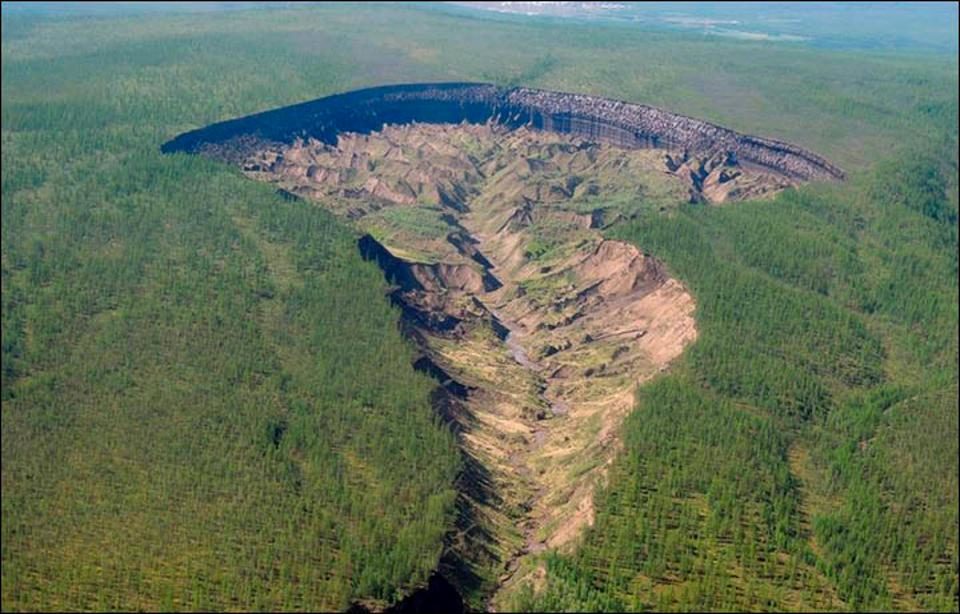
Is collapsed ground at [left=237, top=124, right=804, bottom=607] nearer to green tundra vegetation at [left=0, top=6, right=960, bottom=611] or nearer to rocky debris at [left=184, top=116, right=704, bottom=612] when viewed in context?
rocky debris at [left=184, top=116, right=704, bottom=612]

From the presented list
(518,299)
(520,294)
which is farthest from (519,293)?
(518,299)

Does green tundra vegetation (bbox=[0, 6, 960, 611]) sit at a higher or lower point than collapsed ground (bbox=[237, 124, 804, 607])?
higher

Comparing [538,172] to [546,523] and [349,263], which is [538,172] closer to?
[349,263]

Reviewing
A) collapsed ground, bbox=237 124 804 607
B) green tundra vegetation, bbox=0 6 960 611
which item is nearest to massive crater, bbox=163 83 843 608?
collapsed ground, bbox=237 124 804 607

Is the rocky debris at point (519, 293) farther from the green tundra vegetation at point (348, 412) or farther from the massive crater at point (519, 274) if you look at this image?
the green tundra vegetation at point (348, 412)

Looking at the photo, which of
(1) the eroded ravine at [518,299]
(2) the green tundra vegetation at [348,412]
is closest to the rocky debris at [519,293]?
(1) the eroded ravine at [518,299]

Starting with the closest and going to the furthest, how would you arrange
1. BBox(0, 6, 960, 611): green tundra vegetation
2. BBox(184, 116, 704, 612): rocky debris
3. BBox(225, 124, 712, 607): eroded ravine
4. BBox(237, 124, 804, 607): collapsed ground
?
BBox(0, 6, 960, 611): green tundra vegetation → BBox(237, 124, 804, 607): collapsed ground → BBox(225, 124, 712, 607): eroded ravine → BBox(184, 116, 704, 612): rocky debris
